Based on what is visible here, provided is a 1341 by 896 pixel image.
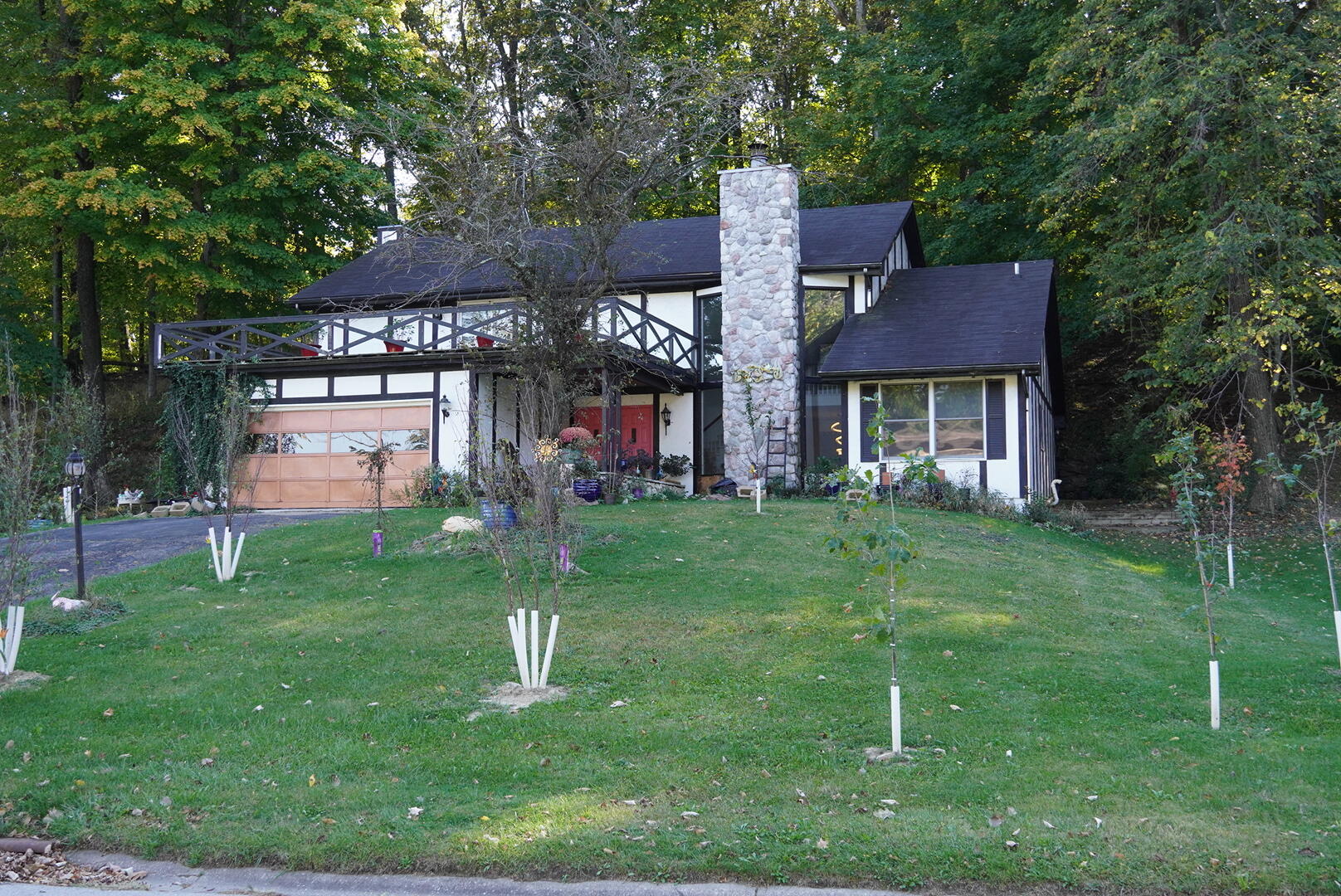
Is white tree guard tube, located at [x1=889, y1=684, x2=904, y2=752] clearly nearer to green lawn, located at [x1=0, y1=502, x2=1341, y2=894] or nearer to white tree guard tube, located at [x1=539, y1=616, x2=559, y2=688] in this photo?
green lawn, located at [x1=0, y1=502, x2=1341, y2=894]

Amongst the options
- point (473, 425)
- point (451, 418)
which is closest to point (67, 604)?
point (473, 425)

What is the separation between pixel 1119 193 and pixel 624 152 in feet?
42.8

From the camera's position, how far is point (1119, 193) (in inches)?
867

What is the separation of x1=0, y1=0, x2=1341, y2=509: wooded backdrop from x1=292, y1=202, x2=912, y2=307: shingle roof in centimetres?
155

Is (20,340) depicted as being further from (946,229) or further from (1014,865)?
(1014,865)

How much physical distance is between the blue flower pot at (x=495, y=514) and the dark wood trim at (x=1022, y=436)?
31.7 ft

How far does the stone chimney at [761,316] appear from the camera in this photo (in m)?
20.0

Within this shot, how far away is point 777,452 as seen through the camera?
65.2 feet

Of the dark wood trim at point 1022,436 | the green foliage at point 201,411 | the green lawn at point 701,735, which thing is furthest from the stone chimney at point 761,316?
the green foliage at point 201,411

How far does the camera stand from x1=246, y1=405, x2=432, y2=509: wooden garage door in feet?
67.3

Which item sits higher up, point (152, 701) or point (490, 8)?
point (490, 8)

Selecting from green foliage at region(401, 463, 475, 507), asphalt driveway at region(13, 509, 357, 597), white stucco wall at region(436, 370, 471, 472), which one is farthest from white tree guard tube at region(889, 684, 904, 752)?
white stucco wall at region(436, 370, 471, 472)

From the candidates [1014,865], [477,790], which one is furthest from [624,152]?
[1014,865]

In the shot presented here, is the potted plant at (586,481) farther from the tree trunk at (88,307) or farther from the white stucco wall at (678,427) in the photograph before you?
the tree trunk at (88,307)
